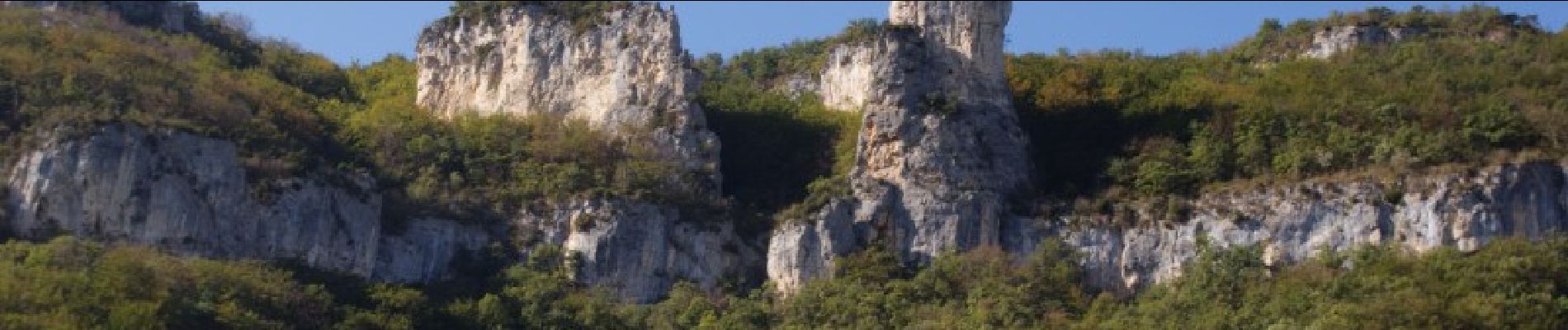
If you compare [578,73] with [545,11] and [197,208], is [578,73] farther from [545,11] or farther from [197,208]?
[197,208]

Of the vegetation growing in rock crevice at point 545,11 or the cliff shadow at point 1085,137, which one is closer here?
the cliff shadow at point 1085,137

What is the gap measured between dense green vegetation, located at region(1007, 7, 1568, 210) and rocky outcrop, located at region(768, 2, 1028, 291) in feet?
5.25

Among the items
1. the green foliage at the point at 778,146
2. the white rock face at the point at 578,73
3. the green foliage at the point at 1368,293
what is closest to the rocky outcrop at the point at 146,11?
the white rock face at the point at 578,73

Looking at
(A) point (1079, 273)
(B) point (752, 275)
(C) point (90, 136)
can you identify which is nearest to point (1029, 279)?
(A) point (1079, 273)

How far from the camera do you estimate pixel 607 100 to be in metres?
64.7

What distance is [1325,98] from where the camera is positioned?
62594 millimetres

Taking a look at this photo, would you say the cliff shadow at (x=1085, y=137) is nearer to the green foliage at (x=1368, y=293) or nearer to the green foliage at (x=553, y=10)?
the green foliage at (x=1368, y=293)

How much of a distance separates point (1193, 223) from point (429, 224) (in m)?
12.8

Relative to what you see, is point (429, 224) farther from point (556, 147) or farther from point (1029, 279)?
point (1029, 279)

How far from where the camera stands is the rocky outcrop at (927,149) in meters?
60.0

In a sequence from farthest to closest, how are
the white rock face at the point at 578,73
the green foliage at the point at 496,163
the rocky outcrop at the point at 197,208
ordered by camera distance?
the white rock face at the point at 578,73
the green foliage at the point at 496,163
the rocky outcrop at the point at 197,208

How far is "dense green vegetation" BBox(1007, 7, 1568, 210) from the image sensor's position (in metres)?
59.1

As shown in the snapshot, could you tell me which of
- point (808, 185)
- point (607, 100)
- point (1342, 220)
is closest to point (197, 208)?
point (607, 100)

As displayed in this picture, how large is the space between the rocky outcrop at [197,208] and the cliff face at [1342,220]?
11076 mm
